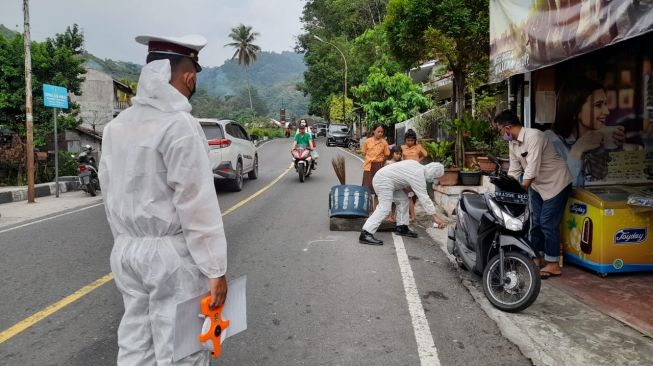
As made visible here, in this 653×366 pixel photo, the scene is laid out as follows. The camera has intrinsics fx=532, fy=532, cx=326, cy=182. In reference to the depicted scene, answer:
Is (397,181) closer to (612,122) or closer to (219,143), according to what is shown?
(612,122)

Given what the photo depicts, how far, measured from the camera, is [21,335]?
13.6 feet

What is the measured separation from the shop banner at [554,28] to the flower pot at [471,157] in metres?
5.02

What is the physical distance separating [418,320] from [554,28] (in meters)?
2.89

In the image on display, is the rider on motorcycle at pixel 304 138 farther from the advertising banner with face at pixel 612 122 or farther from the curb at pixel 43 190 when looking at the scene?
Answer: the advertising banner with face at pixel 612 122

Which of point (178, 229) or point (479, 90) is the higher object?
point (479, 90)

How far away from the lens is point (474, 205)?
18.2ft

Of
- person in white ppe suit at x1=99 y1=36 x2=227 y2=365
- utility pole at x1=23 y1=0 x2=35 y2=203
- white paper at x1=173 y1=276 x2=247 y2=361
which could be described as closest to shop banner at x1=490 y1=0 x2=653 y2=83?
person in white ppe suit at x1=99 y1=36 x2=227 y2=365

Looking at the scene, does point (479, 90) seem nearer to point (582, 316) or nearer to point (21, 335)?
point (582, 316)

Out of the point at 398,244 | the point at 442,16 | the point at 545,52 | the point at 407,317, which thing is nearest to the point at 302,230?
the point at 398,244

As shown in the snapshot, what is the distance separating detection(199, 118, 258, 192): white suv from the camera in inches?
501

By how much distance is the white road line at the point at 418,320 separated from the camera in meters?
3.70

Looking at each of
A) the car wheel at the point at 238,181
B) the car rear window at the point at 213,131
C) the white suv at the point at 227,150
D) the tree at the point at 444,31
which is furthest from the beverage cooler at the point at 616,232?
the car wheel at the point at 238,181

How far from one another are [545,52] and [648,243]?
227 centimetres

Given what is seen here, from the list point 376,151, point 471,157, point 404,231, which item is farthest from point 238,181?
point 404,231
